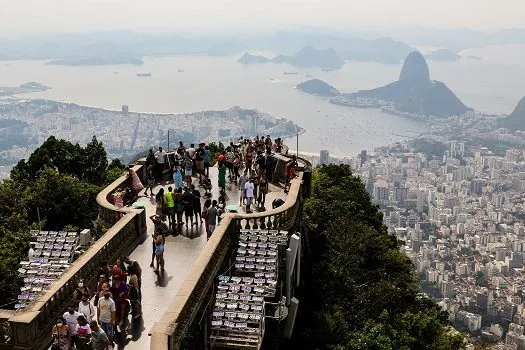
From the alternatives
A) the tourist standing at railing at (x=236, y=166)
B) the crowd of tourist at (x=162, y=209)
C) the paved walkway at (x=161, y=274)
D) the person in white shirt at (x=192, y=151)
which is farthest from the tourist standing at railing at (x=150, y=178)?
the tourist standing at railing at (x=236, y=166)

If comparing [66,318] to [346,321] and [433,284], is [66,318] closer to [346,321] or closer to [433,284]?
[346,321]

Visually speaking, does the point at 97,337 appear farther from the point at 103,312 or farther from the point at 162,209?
the point at 162,209

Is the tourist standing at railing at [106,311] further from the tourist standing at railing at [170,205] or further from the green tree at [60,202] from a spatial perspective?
the green tree at [60,202]

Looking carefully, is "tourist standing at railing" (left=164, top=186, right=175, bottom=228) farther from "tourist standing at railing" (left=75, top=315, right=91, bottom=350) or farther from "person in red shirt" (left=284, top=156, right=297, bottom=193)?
"tourist standing at railing" (left=75, top=315, right=91, bottom=350)

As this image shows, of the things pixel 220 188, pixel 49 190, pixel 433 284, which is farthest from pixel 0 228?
pixel 433 284

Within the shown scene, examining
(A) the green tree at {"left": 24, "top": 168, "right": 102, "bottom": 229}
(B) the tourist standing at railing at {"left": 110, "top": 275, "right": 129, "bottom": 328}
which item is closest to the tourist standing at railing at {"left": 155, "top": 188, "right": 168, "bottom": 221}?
(B) the tourist standing at railing at {"left": 110, "top": 275, "right": 129, "bottom": 328}

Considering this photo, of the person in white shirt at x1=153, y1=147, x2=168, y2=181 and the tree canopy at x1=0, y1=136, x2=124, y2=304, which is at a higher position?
the person in white shirt at x1=153, y1=147, x2=168, y2=181
